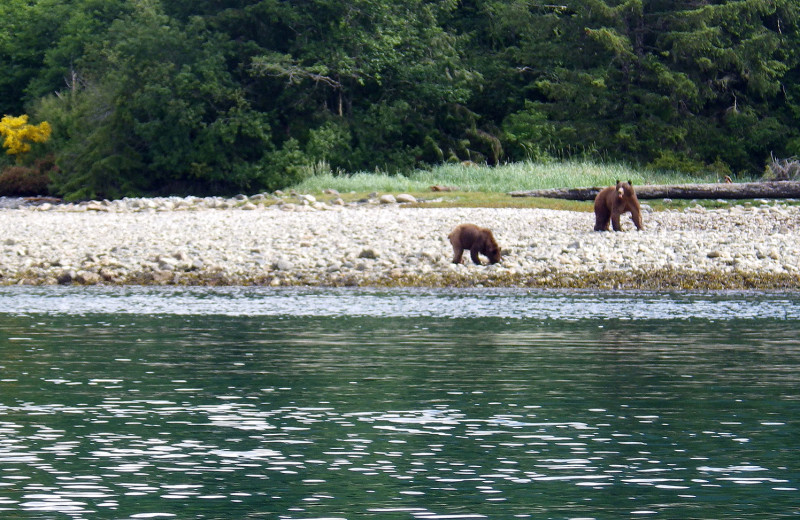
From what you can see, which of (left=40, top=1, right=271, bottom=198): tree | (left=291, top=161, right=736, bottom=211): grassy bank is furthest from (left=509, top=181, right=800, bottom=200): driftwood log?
(left=40, top=1, right=271, bottom=198): tree

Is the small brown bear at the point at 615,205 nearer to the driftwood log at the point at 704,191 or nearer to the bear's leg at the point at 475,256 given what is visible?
the bear's leg at the point at 475,256

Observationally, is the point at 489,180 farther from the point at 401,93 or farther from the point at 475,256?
the point at 475,256

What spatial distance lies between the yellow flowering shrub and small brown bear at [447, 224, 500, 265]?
37.1m

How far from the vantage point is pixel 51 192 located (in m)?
49.9

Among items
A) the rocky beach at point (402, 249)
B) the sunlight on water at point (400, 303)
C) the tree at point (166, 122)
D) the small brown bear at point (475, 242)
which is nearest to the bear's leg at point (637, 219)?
the rocky beach at point (402, 249)

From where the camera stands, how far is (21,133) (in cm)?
5653

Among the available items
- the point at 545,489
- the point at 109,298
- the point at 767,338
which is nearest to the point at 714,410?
the point at 545,489

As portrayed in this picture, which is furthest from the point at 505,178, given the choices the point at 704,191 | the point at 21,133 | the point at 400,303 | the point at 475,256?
the point at 21,133

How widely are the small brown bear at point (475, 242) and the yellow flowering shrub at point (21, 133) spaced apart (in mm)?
37066

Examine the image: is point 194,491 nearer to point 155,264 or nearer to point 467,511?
point 467,511

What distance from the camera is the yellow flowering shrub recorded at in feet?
183

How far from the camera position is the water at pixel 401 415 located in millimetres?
6578

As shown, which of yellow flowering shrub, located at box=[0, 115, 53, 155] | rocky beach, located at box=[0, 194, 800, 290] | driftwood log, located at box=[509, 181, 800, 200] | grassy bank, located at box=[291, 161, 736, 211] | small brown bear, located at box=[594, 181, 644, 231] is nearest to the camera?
rocky beach, located at box=[0, 194, 800, 290]

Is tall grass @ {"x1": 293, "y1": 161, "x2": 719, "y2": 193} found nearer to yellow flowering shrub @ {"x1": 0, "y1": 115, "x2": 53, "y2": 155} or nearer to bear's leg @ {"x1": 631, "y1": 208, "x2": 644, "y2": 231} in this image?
bear's leg @ {"x1": 631, "y1": 208, "x2": 644, "y2": 231}
